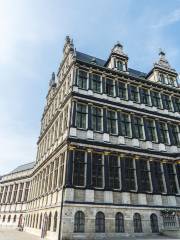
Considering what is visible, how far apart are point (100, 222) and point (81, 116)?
8.88 m

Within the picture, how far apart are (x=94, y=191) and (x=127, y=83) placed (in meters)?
12.6

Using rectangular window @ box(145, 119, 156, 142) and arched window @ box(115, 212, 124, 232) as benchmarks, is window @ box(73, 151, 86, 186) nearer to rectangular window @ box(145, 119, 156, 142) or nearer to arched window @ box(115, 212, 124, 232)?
arched window @ box(115, 212, 124, 232)

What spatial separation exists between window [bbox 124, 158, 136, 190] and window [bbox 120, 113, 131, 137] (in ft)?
8.87

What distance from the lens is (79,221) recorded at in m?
15.6

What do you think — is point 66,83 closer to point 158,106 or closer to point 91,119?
point 91,119

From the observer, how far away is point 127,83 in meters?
24.0

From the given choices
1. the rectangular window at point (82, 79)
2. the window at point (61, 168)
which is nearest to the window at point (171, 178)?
the window at point (61, 168)

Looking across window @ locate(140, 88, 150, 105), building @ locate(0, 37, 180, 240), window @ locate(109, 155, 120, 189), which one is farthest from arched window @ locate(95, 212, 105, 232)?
window @ locate(140, 88, 150, 105)

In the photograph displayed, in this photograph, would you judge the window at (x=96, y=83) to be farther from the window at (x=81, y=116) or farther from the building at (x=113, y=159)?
the window at (x=81, y=116)

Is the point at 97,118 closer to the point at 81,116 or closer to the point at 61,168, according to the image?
the point at 81,116

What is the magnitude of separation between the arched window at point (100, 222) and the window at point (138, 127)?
8103mm

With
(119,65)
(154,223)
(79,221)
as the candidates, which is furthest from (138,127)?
(79,221)

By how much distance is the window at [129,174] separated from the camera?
60.8 ft

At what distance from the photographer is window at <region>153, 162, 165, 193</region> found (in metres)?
19.7
